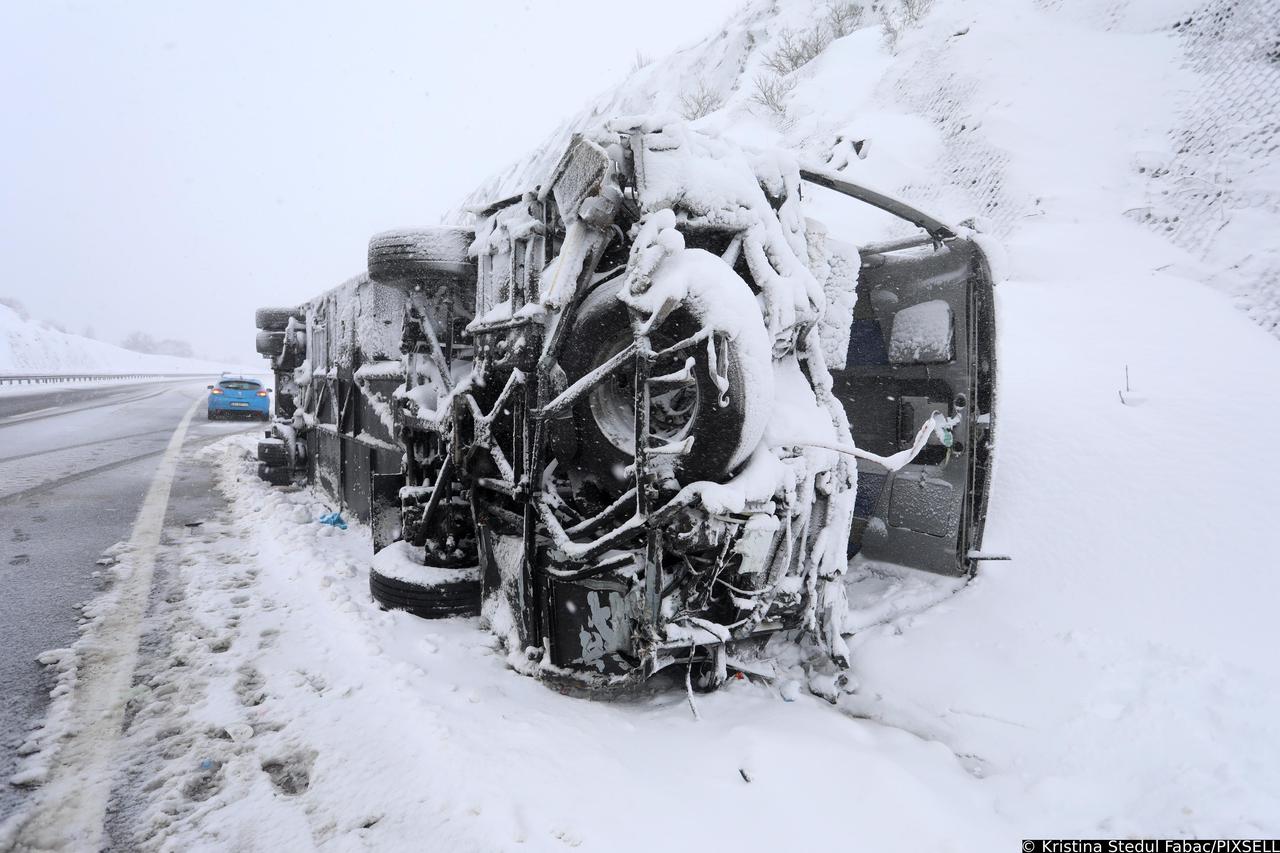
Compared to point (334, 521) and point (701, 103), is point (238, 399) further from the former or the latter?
point (701, 103)

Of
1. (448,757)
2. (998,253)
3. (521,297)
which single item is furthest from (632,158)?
(448,757)

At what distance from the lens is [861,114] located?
1133 centimetres

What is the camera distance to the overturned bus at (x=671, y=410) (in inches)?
105

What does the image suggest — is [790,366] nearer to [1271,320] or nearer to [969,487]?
[969,487]

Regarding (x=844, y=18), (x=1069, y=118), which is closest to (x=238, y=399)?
Answer: (x=844, y=18)

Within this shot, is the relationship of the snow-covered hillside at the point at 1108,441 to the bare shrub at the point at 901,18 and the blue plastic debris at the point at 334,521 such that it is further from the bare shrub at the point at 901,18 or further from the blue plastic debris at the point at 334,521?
the blue plastic debris at the point at 334,521

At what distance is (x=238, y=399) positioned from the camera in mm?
19375

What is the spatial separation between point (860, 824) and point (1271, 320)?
223 inches

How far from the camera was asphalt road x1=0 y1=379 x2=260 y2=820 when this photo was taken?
3.14 metres

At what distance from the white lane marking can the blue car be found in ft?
54.5

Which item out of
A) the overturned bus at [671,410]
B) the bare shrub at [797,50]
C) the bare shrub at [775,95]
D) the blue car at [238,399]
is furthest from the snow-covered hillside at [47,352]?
the overturned bus at [671,410]

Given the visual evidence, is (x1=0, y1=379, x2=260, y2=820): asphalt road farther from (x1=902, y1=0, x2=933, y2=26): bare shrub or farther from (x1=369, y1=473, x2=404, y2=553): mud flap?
(x1=902, y1=0, x2=933, y2=26): bare shrub

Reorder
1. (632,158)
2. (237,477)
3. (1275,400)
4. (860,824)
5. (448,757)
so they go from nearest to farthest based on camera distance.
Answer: (860,824) < (448,757) < (632,158) < (1275,400) < (237,477)

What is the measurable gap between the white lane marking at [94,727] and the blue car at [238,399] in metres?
16.6
